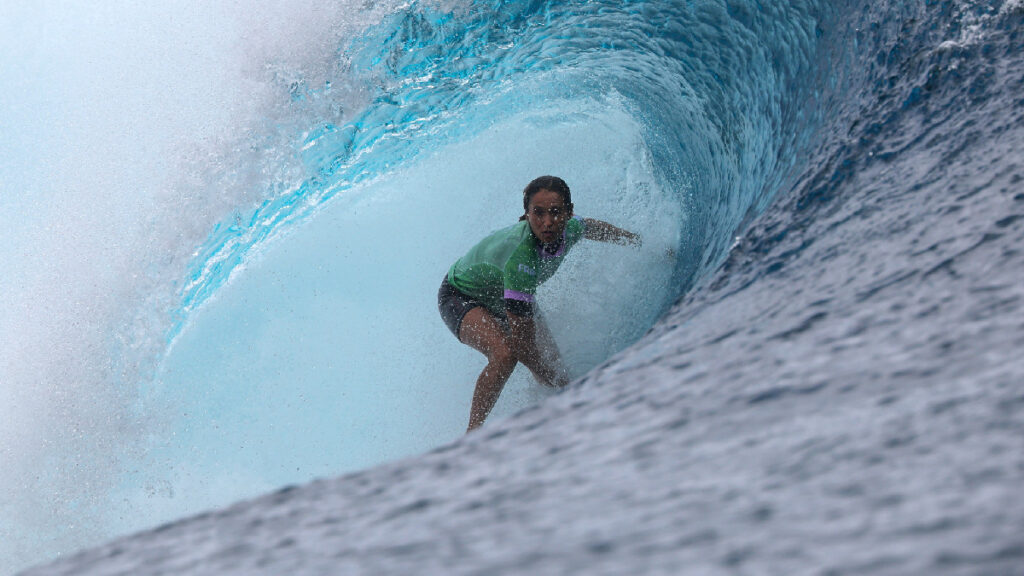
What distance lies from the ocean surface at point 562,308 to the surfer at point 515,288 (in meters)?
0.34

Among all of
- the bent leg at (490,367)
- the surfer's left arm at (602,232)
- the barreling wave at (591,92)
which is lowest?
the bent leg at (490,367)

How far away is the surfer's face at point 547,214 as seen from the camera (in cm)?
266

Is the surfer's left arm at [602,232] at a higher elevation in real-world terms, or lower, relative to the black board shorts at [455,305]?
higher

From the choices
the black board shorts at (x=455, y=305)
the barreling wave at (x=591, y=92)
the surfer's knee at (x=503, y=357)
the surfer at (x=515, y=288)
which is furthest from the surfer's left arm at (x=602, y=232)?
the surfer's knee at (x=503, y=357)

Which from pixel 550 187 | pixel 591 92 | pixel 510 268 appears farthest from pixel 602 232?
pixel 591 92

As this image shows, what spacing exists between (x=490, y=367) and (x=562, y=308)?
90cm

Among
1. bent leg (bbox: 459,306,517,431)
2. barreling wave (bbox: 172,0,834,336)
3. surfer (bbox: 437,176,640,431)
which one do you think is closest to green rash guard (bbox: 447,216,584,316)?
surfer (bbox: 437,176,640,431)

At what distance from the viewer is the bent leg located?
277 centimetres

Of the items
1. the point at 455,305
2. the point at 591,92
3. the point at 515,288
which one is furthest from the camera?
the point at 591,92

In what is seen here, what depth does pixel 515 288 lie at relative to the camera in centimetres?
262

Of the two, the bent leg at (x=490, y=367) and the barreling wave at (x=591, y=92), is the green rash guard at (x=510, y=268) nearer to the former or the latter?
the bent leg at (x=490, y=367)

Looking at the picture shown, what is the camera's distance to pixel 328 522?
0.74 m

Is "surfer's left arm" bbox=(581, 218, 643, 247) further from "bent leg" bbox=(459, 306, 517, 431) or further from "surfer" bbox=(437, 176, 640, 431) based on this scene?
"bent leg" bbox=(459, 306, 517, 431)

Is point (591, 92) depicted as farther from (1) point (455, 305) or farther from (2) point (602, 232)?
(1) point (455, 305)
